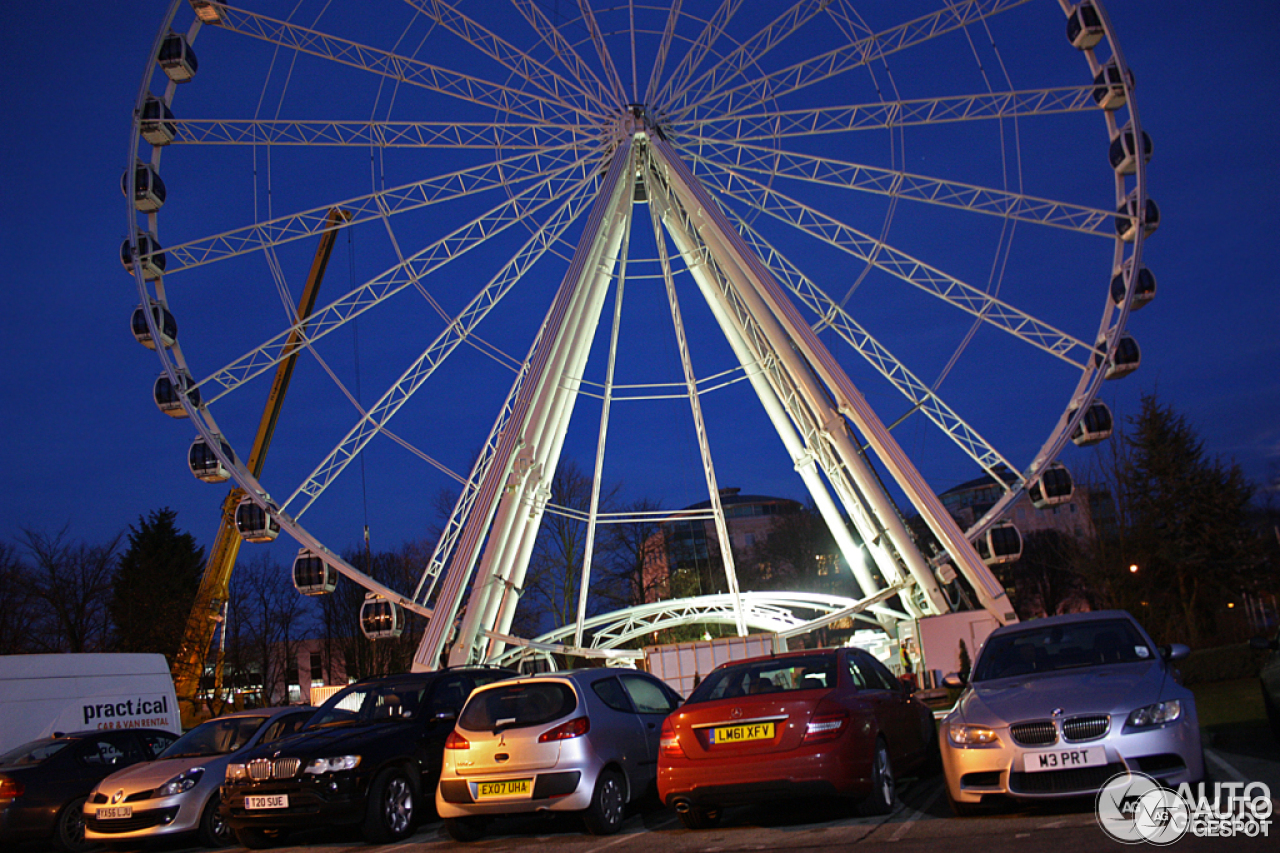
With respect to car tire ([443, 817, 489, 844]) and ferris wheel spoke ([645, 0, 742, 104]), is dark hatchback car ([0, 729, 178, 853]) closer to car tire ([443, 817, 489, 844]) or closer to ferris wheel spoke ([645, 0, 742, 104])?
car tire ([443, 817, 489, 844])

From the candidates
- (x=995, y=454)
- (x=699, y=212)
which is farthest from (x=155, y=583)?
(x=995, y=454)

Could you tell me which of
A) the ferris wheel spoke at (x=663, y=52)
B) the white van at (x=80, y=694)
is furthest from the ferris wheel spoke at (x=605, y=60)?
the white van at (x=80, y=694)

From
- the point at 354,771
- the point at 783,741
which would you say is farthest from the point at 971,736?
the point at 354,771

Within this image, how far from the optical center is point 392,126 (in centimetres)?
2459

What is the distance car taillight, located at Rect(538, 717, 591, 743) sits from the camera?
9320mm

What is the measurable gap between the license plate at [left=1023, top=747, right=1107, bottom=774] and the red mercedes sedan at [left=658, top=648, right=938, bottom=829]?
1522mm

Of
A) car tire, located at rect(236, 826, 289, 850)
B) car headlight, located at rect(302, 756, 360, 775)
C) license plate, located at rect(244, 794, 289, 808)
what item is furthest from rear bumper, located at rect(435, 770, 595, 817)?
car tire, located at rect(236, 826, 289, 850)

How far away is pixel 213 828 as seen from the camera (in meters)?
12.0

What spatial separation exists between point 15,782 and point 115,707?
640 cm

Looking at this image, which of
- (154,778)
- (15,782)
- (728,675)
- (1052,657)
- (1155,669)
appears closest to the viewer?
(1155,669)

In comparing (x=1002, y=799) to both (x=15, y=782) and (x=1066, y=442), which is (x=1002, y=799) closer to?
(x=15, y=782)

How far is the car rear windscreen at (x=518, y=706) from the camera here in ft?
31.4

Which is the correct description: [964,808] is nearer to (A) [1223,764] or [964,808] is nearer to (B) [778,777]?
(B) [778,777]

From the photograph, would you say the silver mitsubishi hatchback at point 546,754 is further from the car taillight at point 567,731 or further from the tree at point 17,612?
the tree at point 17,612
